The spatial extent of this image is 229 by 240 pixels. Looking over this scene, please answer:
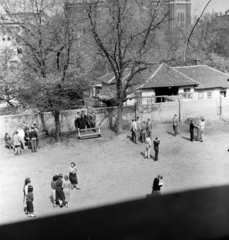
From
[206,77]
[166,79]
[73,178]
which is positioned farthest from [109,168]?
[206,77]

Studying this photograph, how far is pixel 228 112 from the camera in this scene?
26.4 m

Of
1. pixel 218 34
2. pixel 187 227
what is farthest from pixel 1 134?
pixel 218 34

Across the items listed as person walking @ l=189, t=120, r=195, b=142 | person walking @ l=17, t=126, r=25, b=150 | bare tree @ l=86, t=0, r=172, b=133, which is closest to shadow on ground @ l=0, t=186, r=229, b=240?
person walking @ l=189, t=120, r=195, b=142

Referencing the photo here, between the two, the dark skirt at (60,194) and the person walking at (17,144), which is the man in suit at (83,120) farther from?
the dark skirt at (60,194)

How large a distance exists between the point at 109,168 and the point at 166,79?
14.3 meters

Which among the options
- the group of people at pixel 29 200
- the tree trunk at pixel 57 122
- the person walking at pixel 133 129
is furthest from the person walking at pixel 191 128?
the group of people at pixel 29 200

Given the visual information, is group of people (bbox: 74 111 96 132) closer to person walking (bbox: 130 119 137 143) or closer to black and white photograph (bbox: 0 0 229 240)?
black and white photograph (bbox: 0 0 229 240)

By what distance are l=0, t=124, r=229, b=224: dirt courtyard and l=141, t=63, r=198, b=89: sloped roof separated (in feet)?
21.9

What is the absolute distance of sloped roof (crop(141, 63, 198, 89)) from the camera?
28.3 m

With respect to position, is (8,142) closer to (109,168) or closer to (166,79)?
(109,168)

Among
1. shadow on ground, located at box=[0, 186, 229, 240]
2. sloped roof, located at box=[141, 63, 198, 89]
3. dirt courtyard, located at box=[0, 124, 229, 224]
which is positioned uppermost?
sloped roof, located at box=[141, 63, 198, 89]

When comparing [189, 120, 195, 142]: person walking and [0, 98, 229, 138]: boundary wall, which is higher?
[0, 98, 229, 138]: boundary wall

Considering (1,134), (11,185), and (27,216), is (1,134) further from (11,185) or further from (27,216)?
(27,216)

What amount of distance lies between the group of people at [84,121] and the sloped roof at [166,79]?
683 centimetres
